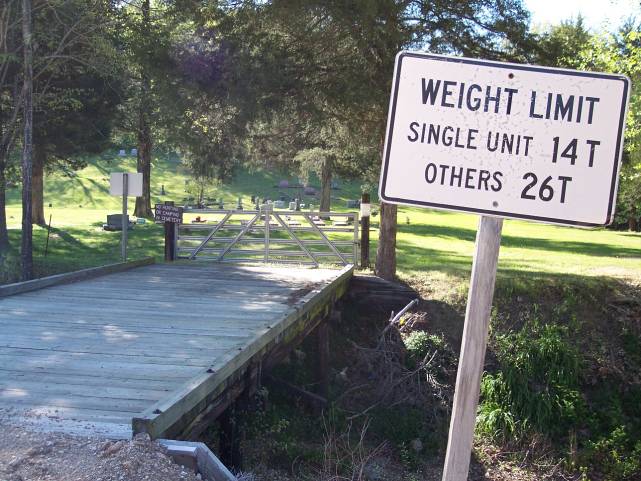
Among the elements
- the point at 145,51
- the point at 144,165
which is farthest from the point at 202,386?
the point at 144,165

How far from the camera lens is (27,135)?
41.9 feet

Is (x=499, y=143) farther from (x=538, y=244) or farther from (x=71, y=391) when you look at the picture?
(x=538, y=244)

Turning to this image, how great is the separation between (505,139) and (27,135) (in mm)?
12162

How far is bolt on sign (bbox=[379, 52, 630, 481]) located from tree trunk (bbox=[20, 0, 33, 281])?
11.9m

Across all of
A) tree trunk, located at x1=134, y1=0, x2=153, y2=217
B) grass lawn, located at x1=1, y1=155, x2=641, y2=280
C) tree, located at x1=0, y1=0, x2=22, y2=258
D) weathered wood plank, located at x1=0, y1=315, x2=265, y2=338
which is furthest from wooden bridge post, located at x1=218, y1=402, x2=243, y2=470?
tree, located at x1=0, y1=0, x2=22, y2=258

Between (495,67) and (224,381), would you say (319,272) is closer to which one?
(224,381)

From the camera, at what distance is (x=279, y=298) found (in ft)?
33.7

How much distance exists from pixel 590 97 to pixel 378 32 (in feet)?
34.2

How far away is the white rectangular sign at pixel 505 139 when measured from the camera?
2283 mm

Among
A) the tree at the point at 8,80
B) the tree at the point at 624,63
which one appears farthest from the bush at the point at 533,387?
the tree at the point at 8,80

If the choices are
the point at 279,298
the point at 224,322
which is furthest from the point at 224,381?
the point at 279,298

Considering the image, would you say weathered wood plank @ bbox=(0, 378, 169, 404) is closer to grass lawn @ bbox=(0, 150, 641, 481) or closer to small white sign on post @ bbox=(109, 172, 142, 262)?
grass lawn @ bbox=(0, 150, 641, 481)

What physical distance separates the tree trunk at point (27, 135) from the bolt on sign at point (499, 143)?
11.9 m

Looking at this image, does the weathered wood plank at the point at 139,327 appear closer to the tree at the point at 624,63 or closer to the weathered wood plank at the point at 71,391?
the weathered wood plank at the point at 71,391
